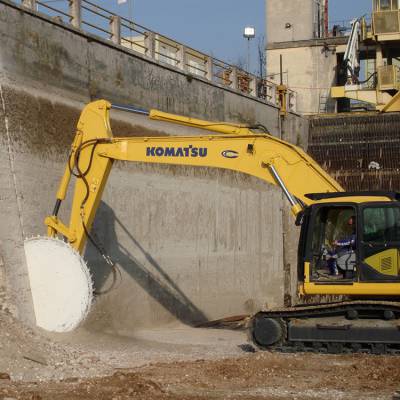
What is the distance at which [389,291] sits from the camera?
1282 cm

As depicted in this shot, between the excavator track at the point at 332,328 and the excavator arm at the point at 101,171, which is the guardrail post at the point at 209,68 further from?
the excavator track at the point at 332,328

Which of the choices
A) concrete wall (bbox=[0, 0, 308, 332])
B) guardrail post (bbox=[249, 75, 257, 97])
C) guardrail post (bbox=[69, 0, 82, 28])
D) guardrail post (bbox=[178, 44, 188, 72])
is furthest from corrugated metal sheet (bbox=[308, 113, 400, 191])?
guardrail post (bbox=[69, 0, 82, 28])

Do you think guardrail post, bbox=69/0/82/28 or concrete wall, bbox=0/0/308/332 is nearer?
concrete wall, bbox=0/0/308/332

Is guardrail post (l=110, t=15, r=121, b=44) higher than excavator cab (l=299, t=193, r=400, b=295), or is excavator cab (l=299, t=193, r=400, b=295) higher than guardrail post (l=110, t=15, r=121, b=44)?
guardrail post (l=110, t=15, r=121, b=44)

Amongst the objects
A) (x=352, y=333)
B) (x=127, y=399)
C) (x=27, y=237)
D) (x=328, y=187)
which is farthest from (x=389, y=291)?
(x=27, y=237)

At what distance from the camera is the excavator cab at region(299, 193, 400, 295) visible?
12.8 m

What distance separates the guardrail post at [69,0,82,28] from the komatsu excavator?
182 inches

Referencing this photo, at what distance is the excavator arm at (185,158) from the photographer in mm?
13656

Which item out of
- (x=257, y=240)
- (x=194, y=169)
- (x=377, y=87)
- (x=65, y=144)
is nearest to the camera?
(x=65, y=144)

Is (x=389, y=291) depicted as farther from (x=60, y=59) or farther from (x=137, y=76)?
(x=137, y=76)

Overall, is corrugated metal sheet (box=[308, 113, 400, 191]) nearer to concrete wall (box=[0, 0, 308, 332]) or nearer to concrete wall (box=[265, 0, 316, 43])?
concrete wall (box=[0, 0, 308, 332])

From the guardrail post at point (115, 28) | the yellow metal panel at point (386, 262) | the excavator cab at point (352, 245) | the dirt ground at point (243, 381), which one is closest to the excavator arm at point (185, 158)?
the excavator cab at point (352, 245)

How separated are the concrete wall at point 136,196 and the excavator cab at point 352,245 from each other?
487 cm

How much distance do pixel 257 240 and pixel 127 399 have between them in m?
16.7
